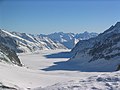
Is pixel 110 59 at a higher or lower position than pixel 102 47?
lower

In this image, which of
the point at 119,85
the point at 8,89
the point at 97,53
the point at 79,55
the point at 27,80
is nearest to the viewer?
the point at 119,85

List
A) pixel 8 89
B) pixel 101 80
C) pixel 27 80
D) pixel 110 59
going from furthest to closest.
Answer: pixel 110 59 → pixel 27 80 → pixel 8 89 → pixel 101 80

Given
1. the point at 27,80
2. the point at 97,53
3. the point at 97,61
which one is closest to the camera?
the point at 27,80

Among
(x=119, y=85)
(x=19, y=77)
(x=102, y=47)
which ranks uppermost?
(x=102, y=47)

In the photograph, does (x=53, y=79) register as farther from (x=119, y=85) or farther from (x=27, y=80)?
(x=119, y=85)

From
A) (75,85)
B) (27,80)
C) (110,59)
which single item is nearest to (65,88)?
(75,85)

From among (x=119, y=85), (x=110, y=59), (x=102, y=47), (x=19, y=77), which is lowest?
(x=119, y=85)

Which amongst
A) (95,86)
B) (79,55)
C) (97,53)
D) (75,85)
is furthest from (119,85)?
(79,55)

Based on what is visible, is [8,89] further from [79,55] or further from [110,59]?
[79,55]

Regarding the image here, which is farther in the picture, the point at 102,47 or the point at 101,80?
the point at 102,47
